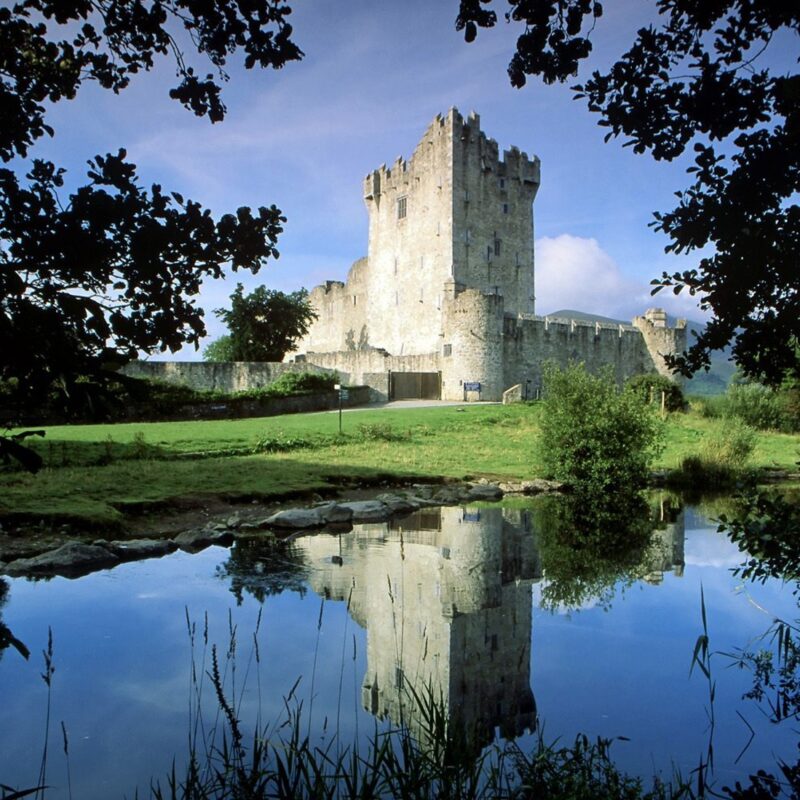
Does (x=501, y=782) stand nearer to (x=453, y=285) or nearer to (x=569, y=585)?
(x=569, y=585)

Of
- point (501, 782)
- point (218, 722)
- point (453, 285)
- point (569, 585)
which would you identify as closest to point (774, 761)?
point (501, 782)

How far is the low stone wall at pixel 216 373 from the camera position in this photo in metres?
38.5

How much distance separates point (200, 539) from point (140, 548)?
3.64 ft

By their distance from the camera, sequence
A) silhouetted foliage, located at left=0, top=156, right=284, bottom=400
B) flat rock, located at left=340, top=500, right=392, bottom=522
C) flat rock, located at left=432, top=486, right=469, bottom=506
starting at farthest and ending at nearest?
flat rock, located at left=432, top=486, right=469, bottom=506 < flat rock, located at left=340, top=500, right=392, bottom=522 < silhouetted foliage, located at left=0, top=156, right=284, bottom=400

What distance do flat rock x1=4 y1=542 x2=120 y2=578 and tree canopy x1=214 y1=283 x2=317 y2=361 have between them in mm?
37825

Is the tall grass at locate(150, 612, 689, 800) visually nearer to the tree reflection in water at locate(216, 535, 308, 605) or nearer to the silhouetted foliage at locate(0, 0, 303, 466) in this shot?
the silhouetted foliage at locate(0, 0, 303, 466)

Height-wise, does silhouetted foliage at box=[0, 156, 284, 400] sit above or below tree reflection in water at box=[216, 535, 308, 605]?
above

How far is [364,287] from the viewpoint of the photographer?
58.2 m

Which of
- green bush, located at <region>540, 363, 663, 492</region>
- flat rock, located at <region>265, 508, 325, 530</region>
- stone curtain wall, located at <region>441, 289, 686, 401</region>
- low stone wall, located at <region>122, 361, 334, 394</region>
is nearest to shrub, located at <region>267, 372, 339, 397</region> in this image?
low stone wall, located at <region>122, 361, 334, 394</region>

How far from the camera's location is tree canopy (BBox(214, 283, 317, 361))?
1882 inches

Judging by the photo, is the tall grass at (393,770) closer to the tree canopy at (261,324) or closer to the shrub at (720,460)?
the shrub at (720,460)

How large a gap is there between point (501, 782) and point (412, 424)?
74.7ft

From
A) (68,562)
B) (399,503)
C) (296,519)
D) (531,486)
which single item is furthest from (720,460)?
(68,562)

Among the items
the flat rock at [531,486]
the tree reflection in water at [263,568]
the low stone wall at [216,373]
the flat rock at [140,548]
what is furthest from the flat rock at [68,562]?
the low stone wall at [216,373]
